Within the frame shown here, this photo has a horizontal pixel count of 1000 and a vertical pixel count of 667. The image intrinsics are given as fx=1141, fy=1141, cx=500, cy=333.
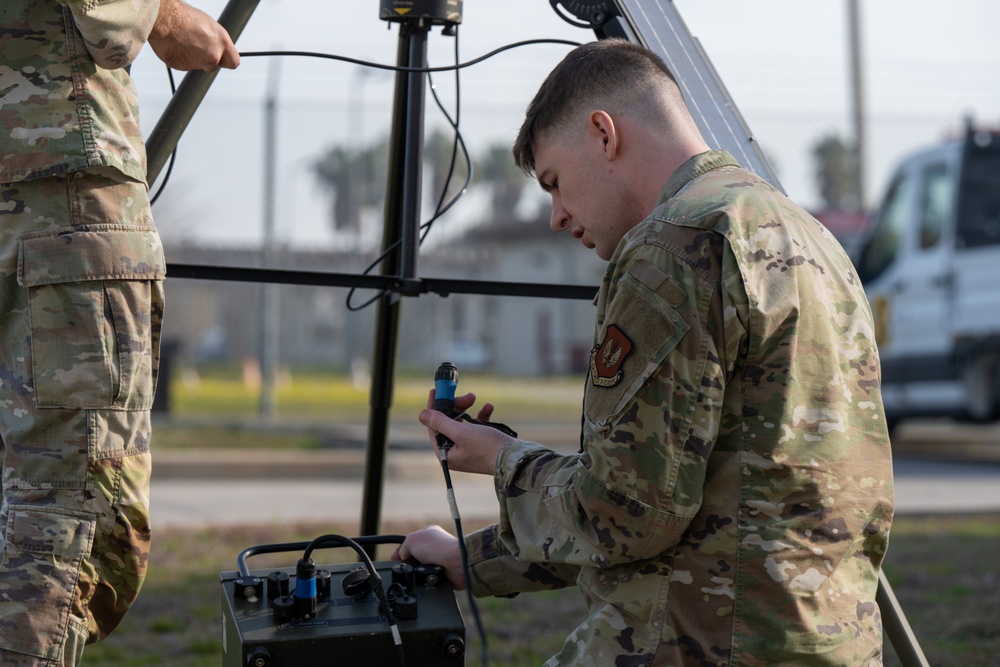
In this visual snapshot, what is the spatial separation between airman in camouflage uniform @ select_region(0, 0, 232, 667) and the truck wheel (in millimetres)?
8987

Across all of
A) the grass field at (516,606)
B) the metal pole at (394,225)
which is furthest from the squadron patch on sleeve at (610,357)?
the grass field at (516,606)

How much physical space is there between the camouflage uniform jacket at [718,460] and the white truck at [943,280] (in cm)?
854

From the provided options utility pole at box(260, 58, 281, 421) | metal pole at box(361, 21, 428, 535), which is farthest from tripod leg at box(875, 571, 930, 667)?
utility pole at box(260, 58, 281, 421)

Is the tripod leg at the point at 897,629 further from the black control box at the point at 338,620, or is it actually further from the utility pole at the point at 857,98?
Result: the utility pole at the point at 857,98

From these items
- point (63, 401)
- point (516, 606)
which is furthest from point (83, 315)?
point (516, 606)

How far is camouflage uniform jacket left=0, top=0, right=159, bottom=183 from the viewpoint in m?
1.87

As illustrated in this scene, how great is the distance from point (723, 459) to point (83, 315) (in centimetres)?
106

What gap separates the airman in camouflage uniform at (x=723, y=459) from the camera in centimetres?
148

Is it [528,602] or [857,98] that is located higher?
[857,98]

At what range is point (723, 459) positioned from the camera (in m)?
1.53

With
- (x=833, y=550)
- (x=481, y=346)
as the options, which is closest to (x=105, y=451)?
(x=833, y=550)

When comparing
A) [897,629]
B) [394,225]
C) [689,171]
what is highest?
[689,171]

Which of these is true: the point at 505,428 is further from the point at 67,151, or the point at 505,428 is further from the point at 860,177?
the point at 860,177

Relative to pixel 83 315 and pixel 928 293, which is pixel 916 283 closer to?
pixel 928 293
